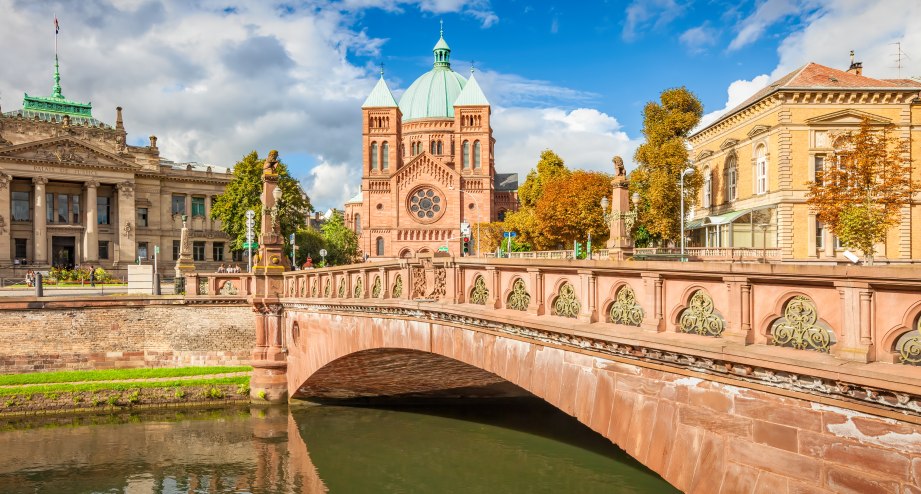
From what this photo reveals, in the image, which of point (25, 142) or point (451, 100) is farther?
point (451, 100)

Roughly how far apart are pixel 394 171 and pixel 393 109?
9.22 metres

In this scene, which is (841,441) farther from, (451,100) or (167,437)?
(451,100)

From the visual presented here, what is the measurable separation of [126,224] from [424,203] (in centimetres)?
3211

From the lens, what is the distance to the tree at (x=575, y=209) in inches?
1969

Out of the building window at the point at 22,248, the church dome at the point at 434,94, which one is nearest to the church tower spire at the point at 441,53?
the church dome at the point at 434,94

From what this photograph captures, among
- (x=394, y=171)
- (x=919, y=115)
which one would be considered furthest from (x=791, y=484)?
(x=394, y=171)

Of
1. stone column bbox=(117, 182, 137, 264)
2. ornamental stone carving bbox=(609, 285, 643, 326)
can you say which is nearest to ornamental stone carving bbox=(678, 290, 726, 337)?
ornamental stone carving bbox=(609, 285, 643, 326)

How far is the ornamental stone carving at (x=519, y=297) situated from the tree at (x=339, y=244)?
6291cm

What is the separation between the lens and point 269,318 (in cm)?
2423

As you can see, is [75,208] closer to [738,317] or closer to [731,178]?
[731,178]

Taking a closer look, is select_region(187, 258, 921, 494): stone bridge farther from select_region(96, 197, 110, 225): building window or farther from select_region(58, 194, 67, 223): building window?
select_region(96, 197, 110, 225): building window

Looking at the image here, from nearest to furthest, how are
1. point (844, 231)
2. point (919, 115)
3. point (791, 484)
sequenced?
point (791, 484) → point (844, 231) → point (919, 115)

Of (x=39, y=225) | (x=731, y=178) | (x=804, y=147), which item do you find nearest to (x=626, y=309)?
(x=804, y=147)

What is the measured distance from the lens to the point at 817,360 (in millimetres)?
5727
